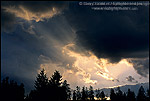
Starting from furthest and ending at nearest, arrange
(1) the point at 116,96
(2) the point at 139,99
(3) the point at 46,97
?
(1) the point at 116,96 < (2) the point at 139,99 < (3) the point at 46,97

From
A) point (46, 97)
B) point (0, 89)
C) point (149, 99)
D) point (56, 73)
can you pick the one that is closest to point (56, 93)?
point (46, 97)

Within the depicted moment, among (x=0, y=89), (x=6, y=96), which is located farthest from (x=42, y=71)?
(x=0, y=89)

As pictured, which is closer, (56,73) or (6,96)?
(56,73)

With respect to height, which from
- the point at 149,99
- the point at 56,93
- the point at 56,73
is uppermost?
the point at 56,73

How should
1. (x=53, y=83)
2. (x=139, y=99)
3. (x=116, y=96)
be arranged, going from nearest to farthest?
1. (x=53, y=83)
2. (x=139, y=99)
3. (x=116, y=96)

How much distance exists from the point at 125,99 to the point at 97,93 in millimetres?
28511

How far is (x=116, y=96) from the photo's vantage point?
378 feet

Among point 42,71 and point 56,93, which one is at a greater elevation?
point 42,71

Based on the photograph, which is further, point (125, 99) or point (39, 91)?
point (125, 99)

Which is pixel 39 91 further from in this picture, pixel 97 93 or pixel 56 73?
pixel 97 93

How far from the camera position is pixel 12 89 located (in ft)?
242

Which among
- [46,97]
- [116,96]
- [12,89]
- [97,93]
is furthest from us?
[97,93]

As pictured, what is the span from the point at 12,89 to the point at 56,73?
1219 inches

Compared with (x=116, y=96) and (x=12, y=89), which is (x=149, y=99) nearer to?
(x=116, y=96)
